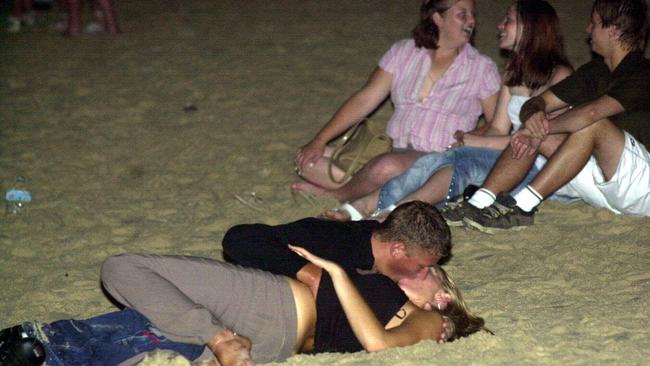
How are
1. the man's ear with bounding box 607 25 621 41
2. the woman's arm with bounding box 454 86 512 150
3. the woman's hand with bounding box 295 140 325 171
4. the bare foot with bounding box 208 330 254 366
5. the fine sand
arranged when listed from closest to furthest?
the bare foot with bounding box 208 330 254 366 < the fine sand < the man's ear with bounding box 607 25 621 41 < the woman's arm with bounding box 454 86 512 150 < the woman's hand with bounding box 295 140 325 171

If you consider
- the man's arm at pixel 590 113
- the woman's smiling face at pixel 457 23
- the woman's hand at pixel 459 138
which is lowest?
the woman's hand at pixel 459 138

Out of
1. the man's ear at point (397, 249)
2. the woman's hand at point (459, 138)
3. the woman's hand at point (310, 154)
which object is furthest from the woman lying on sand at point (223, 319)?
the woman's hand at point (310, 154)

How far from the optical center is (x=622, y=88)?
5.05m

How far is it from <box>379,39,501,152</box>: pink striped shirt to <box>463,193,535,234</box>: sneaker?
2.39 ft

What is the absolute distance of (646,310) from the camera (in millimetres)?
4125

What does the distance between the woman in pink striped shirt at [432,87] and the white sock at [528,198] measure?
0.70m

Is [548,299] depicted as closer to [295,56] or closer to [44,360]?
[44,360]

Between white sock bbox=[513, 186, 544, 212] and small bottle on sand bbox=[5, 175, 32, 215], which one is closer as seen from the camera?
white sock bbox=[513, 186, 544, 212]

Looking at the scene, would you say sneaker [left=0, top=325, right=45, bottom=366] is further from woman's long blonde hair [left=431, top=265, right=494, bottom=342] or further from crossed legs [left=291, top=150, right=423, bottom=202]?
crossed legs [left=291, top=150, right=423, bottom=202]

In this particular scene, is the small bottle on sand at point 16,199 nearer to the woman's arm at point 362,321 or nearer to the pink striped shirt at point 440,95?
the pink striped shirt at point 440,95

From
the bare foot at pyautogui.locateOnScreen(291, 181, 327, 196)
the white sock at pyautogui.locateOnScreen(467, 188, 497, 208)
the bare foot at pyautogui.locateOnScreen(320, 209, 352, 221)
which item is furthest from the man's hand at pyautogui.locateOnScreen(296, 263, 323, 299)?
the bare foot at pyautogui.locateOnScreen(291, 181, 327, 196)

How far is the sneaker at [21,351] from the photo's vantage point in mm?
3523

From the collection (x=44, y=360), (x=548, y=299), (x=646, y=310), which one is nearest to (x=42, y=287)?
(x=44, y=360)

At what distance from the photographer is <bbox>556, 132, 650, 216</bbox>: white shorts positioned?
16.4 feet
